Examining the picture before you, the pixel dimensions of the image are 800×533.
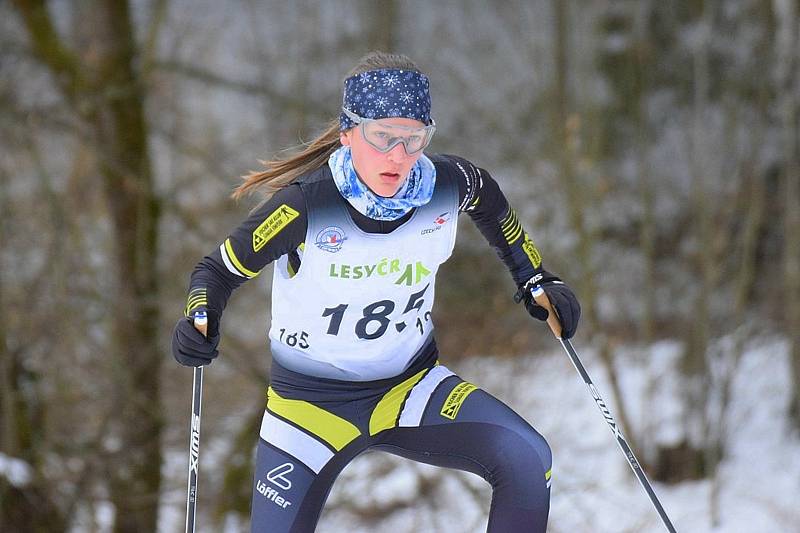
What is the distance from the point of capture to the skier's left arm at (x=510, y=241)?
9.99ft

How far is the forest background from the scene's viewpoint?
7.39 metres

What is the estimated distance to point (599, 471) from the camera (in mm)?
9180

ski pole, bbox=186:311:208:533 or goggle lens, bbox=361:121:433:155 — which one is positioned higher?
goggle lens, bbox=361:121:433:155

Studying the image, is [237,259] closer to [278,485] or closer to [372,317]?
[372,317]

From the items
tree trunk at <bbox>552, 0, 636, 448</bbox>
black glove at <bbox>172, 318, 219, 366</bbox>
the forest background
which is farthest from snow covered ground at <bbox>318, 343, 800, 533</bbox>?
black glove at <bbox>172, 318, 219, 366</bbox>

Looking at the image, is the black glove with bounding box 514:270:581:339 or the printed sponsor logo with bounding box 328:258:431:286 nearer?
the printed sponsor logo with bounding box 328:258:431:286

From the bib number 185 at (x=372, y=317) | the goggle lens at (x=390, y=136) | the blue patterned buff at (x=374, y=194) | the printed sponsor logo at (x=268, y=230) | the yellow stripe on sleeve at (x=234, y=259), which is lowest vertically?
the bib number 185 at (x=372, y=317)

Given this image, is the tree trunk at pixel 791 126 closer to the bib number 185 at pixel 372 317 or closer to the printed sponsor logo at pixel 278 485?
the bib number 185 at pixel 372 317

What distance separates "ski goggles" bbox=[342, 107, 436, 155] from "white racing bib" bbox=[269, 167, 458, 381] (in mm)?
178

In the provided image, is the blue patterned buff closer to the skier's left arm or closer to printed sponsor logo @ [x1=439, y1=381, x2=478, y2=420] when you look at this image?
the skier's left arm

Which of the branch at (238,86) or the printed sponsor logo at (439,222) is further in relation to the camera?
the branch at (238,86)

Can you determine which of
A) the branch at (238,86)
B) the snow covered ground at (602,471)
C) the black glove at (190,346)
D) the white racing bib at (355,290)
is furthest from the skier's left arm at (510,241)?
the branch at (238,86)

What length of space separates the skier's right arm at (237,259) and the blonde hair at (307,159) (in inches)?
5.9

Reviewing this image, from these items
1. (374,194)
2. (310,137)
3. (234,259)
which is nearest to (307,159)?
(374,194)
